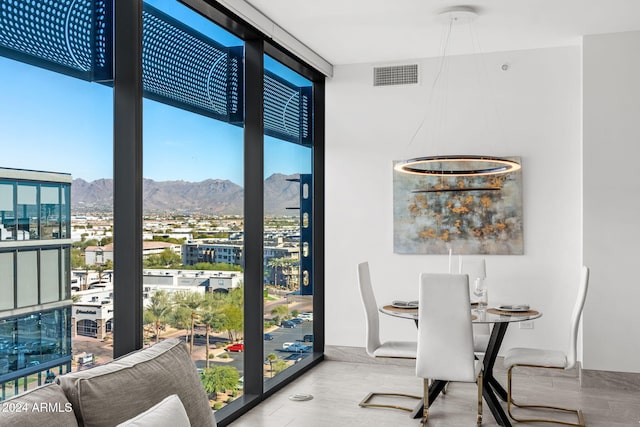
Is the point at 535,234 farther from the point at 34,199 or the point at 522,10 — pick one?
the point at 34,199

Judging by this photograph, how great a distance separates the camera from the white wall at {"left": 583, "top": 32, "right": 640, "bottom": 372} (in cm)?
524

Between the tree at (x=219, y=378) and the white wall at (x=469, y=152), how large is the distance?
74.3 inches

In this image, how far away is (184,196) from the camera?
411 cm

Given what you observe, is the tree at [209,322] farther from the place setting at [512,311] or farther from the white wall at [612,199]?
the white wall at [612,199]

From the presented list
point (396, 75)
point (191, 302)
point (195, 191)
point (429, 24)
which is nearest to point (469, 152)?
point (396, 75)

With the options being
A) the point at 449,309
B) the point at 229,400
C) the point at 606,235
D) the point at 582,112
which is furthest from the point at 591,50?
the point at 229,400

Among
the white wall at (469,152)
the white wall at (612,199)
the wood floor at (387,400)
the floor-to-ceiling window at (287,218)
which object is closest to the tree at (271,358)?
the floor-to-ceiling window at (287,218)

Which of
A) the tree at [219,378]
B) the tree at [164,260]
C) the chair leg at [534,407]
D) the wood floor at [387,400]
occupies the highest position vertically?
the tree at [164,260]

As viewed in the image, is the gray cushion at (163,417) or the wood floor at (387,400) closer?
the gray cushion at (163,417)

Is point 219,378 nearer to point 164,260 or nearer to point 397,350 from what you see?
point 164,260

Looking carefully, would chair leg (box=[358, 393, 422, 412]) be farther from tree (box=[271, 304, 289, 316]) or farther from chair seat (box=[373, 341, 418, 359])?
tree (box=[271, 304, 289, 316])

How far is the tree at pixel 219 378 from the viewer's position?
4245 millimetres

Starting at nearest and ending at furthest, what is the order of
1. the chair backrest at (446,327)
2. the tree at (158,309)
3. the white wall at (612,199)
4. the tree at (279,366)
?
the tree at (158,309) → the chair backrest at (446,327) → the white wall at (612,199) → the tree at (279,366)

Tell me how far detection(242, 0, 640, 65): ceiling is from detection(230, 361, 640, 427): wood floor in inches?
119
